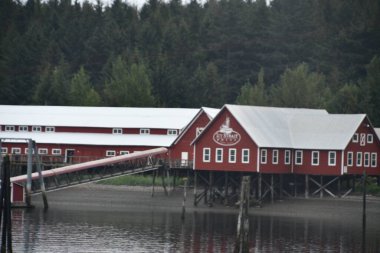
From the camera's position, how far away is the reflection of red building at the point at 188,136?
10662 centimetres

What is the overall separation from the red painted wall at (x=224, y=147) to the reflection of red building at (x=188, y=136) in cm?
497

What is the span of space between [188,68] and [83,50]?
1848 centimetres

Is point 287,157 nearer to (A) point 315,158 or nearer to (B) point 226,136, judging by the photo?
(A) point 315,158

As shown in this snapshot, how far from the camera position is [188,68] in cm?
17112

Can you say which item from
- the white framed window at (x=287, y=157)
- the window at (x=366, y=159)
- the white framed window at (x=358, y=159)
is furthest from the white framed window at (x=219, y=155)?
the window at (x=366, y=159)

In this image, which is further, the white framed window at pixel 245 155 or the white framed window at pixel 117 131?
the white framed window at pixel 117 131

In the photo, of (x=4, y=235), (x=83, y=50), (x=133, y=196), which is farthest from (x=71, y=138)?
(x=83, y=50)

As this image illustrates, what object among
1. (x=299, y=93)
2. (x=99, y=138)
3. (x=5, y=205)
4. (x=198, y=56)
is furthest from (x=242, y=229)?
(x=198, y=56)

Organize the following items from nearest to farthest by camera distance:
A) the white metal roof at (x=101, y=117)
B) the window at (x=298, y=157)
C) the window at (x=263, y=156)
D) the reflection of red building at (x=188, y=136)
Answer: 1. the window at (x=263, y=156)
2. the window at (x=298, y=157)
3. the reflection of red building at (x=188, y=136)
4. the white metal roof at (x=101, y=117)

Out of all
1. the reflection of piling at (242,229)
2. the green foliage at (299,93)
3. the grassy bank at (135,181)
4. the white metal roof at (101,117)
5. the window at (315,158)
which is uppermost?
the green foliage at (299,93)

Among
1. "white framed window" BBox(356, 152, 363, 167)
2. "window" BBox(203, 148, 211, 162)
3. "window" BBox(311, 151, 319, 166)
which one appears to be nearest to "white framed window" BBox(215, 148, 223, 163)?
"window" BBox(203, 148, 211, 162)

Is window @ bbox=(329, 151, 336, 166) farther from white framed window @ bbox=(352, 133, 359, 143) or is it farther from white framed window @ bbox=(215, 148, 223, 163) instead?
white framed window @ bbox=(215, 148, 223, 163)

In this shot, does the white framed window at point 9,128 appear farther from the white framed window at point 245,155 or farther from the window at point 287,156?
the window at point 287,156

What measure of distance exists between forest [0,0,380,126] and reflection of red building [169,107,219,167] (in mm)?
29237
